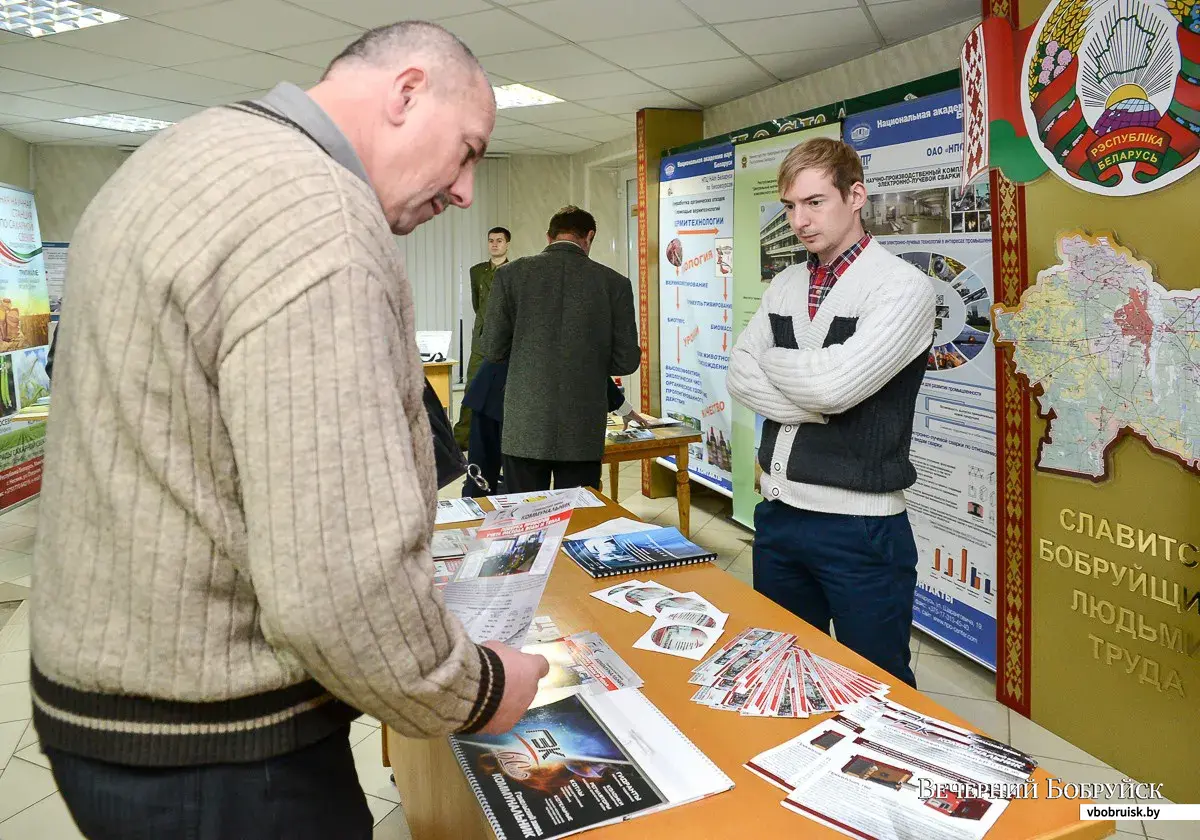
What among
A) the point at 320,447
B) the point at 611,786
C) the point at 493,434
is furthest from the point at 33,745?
the point at 320,447

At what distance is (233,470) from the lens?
30.2 inches

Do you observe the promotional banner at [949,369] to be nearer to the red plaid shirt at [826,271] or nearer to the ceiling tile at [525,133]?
the red plaid shirt at [826,271]

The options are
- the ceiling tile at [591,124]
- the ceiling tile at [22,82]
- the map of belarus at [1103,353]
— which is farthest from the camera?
the ceiling tile at [591,124]

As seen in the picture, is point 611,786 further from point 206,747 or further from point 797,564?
point 797,564

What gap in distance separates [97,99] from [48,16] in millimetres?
1857

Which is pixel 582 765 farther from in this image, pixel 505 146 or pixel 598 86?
pixel 505 146

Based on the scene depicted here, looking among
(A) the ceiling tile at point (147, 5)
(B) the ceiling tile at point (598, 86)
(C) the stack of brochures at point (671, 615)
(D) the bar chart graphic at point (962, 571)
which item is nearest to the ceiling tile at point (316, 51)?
(A) the ceiling tile at point (147, 5)

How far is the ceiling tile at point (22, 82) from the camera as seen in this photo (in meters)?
5.06

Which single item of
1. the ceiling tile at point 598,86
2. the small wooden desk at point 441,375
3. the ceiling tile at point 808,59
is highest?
the ceiling tile at point 598,86

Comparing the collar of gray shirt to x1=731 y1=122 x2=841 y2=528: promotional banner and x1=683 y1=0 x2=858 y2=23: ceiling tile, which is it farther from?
x1=731 y1=122 x2=841 y2=528: promotional banner

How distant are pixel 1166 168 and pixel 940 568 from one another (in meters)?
1.78

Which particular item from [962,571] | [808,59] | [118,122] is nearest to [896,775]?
[962,571]

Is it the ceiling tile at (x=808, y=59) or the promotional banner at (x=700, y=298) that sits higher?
the ceiling tile at (x=808, y=59)

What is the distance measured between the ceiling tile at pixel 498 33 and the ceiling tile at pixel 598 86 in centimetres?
73
